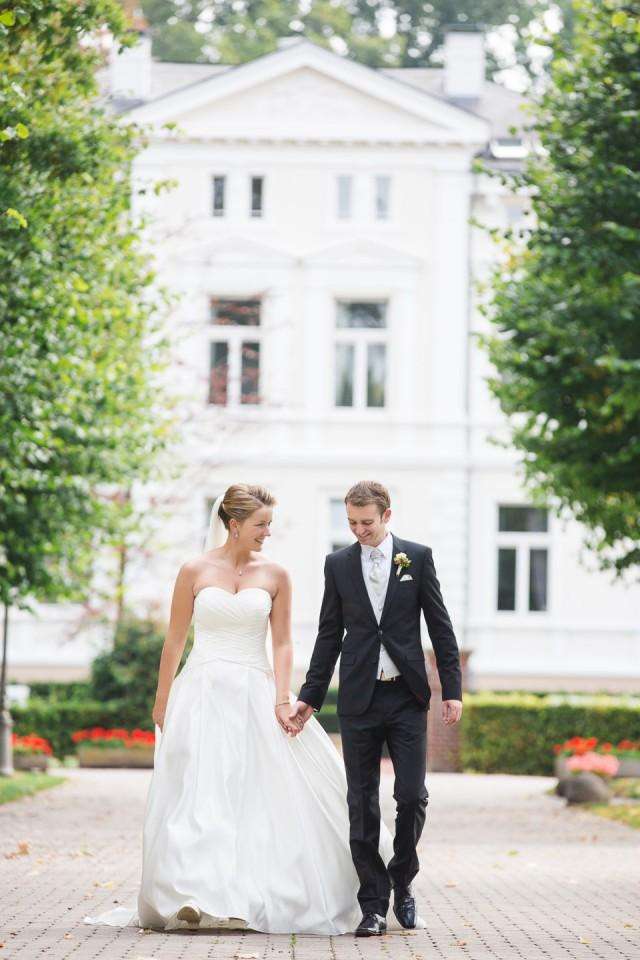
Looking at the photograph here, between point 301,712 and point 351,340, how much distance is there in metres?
26.9

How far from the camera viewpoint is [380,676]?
27.5 feet

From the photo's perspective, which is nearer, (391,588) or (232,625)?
(391,588)

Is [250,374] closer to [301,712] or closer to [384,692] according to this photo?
[301,712]

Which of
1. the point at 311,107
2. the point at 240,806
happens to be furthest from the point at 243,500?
the point at 311,107

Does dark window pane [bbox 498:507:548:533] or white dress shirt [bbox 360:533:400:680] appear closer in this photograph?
white dress shirt [bbox 360:533:400:680]

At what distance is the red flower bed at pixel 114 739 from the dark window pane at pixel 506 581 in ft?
33.8

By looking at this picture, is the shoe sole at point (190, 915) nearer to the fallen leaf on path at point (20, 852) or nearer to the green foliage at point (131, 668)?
the fallen leaf on path at point (20, 852)

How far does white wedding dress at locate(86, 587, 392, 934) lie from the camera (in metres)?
8.19

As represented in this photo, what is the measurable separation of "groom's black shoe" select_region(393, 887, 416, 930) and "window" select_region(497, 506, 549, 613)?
2655 centimetres

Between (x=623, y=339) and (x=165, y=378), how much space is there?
18.1m

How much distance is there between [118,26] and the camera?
15094mm

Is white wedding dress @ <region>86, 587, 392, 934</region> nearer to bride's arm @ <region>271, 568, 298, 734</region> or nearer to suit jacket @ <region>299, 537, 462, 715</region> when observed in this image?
bride's arm @ <region>271, 568, 298, 734</region>

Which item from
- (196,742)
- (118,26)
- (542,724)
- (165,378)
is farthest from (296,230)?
(196,742)

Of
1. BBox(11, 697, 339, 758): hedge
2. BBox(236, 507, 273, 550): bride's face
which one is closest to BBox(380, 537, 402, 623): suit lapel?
BBox(236, 507, 273, 550): bride's face
